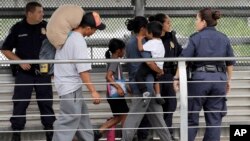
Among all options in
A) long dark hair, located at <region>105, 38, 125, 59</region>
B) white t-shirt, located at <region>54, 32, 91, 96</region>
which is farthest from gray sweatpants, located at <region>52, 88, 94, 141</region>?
long dark hair, located at <region>105, 38, 125, 59</region>

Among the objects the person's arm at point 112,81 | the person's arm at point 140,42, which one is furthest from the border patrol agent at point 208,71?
the person's arm at point 112,81

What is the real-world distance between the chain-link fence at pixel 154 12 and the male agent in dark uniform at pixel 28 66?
446mm

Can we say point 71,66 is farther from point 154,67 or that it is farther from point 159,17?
point 159,17

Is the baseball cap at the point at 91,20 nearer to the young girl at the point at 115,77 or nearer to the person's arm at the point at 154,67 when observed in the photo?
the person's arm at the point at 154,67

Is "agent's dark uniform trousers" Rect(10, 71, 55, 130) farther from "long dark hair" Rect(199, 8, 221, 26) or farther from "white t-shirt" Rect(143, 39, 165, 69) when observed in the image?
"long dark hair" Rect(199, 8, 221, 26)

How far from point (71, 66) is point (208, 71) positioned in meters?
1.39

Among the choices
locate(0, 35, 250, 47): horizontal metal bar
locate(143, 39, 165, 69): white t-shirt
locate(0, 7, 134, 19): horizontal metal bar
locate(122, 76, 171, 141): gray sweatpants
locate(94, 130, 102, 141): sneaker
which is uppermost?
locate(0, 7, 134, 19): horizontal metal bar

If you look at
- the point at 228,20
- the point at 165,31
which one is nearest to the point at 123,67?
the point at 165,31

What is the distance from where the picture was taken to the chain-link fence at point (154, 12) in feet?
23.2

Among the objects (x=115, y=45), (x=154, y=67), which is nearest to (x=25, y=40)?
(x=115, y=45)

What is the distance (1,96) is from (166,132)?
1.95m

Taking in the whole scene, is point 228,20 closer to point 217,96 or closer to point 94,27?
point 217,96

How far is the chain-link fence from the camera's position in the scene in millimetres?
7070

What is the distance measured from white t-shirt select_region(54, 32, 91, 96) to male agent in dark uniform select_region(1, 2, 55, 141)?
39.1 inches
